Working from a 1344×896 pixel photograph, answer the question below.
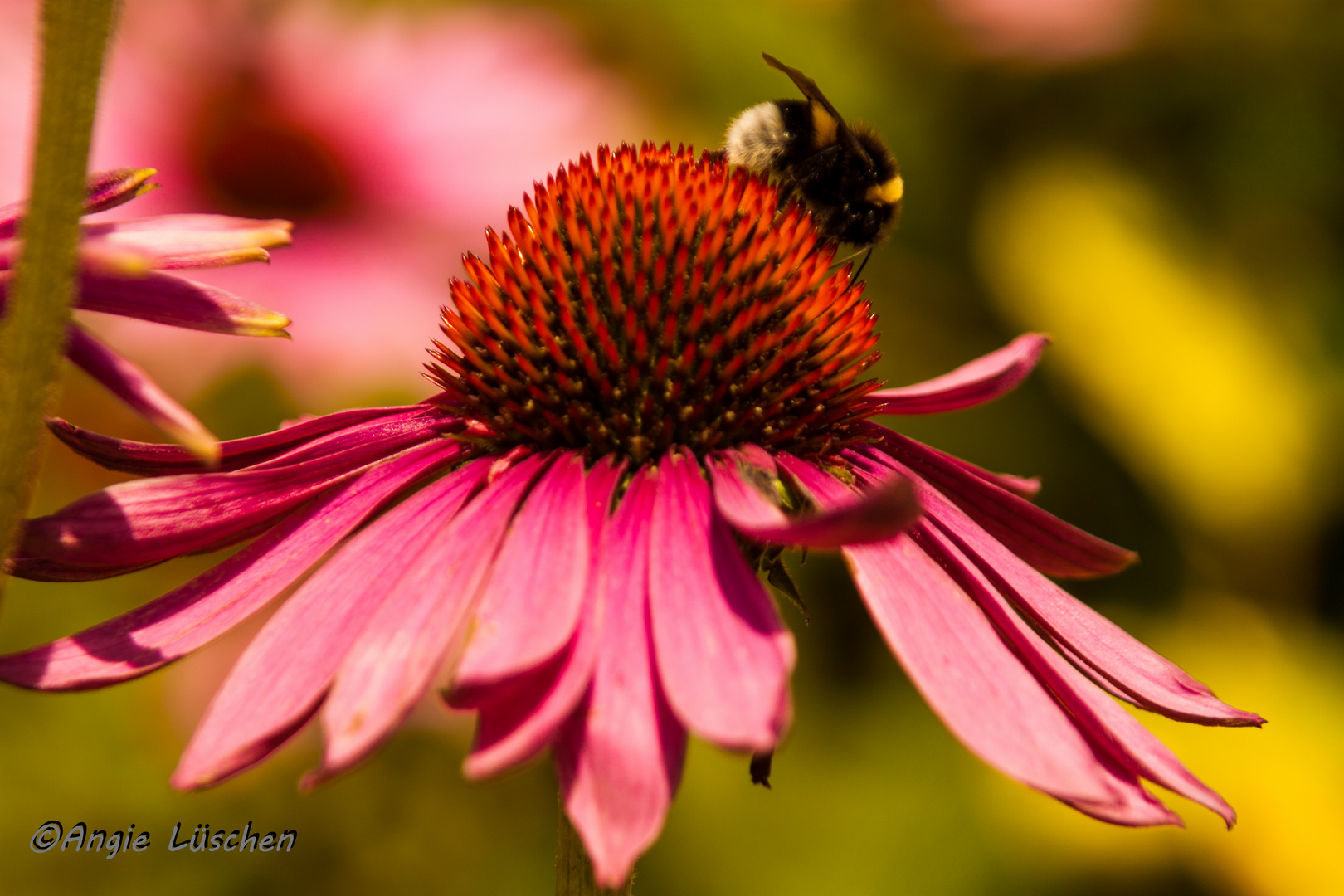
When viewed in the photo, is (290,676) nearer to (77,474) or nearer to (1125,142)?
(77,474)

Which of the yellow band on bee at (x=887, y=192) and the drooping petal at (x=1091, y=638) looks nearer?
the drooping petal at (x=1091, y=638)

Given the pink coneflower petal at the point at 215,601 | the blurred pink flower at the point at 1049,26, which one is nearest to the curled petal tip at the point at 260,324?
the pink coneflower petal at the point at 215,601

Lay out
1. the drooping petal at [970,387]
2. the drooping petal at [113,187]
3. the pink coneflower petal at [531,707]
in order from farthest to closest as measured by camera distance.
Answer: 1. the drooping petal at [970,387]
2. the drooping petal at [113,187]
3. the pink coneflower petal at [531,707]

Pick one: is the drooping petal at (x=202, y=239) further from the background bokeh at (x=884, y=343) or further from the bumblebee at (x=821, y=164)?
the background bokeh at (x=884, y=343)

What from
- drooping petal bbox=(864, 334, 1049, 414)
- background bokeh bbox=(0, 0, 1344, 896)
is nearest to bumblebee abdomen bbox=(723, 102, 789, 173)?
drooping petal bbox=(864, 334, 1049, 414)

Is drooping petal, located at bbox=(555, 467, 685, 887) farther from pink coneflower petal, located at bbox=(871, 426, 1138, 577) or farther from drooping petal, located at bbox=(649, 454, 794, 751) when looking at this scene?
pink coneflower petal, located at bbox=(871, 426, 1138, 577)

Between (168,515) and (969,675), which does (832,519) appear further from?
(168,515)
